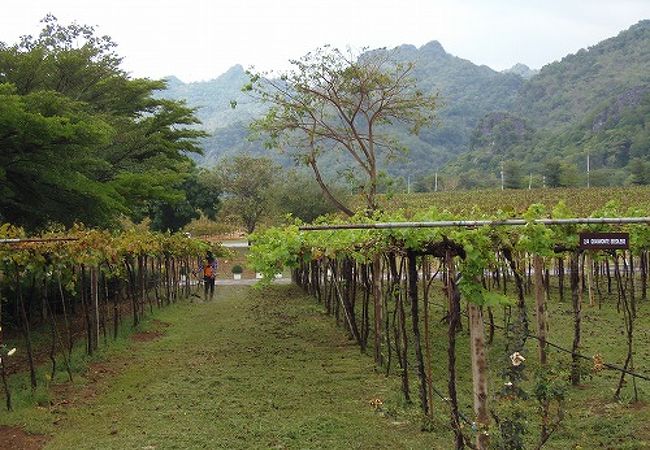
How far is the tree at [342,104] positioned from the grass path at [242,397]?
7.42 meters

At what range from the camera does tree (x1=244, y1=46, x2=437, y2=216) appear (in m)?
20.0

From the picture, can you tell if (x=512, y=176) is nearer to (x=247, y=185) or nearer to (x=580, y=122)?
(x=247, y=185)

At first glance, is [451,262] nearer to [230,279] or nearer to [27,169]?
[27,169]

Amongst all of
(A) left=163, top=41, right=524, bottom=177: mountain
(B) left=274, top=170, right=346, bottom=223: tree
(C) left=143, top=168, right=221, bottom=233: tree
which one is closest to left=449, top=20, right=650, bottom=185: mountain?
(A) left=163, top=41, right=524, bottom=177: mountain

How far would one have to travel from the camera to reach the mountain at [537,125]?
6500cm

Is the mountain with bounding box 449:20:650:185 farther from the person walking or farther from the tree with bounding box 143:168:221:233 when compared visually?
the person walking

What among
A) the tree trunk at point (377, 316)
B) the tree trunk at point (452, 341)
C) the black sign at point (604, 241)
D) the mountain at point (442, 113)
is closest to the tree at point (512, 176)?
the mountain at point (442, 113)

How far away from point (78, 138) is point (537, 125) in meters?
87.4

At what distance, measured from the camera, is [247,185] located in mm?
45438

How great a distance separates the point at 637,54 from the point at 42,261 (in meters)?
112

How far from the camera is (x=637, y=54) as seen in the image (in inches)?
4085

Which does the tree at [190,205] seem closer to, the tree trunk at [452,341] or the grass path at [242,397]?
the grass path at [242,397]

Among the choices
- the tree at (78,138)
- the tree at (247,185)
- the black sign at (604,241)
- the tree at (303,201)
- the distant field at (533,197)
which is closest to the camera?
the black sign at (604,241)

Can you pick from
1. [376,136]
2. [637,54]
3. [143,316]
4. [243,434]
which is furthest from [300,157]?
[637,54]
